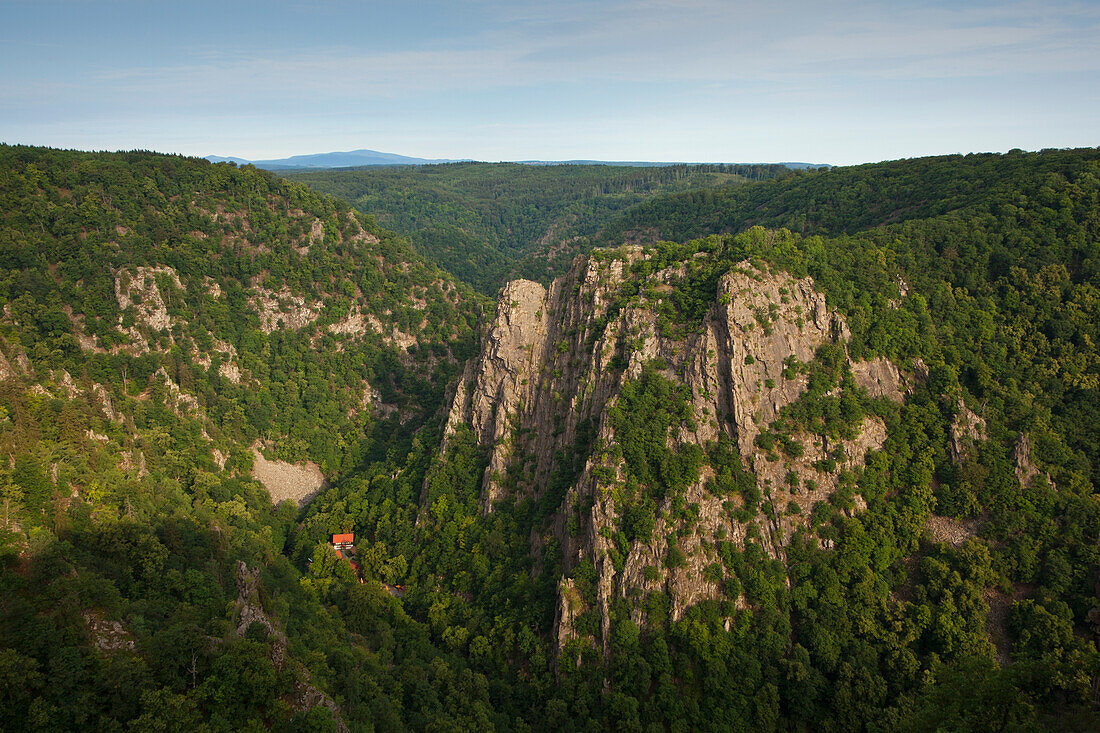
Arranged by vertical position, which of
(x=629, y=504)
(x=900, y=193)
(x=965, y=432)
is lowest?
(x=629, y=504)

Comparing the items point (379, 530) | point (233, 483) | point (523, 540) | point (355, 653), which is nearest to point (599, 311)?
point (523, 540)

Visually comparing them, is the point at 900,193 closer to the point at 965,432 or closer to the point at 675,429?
the point at 965,432

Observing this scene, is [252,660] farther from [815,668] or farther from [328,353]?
[328,353]

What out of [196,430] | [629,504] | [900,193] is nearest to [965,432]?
[629,504]

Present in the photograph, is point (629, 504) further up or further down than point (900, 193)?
further down

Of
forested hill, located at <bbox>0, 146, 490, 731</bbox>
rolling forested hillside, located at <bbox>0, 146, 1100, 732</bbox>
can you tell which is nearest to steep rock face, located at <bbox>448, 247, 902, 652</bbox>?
rolling forested hillside, located at <bbox>0, 146, 1100, 732</bbox>

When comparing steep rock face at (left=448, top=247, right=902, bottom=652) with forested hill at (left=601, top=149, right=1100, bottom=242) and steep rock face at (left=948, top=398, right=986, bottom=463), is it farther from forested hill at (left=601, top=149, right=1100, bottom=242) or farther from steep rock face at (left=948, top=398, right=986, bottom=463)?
forested hill at (left=601, top=149, right=1100, bottom=242)
